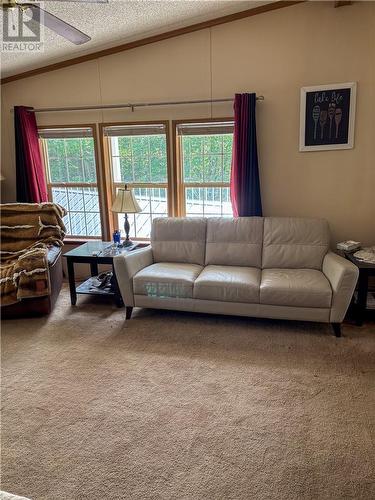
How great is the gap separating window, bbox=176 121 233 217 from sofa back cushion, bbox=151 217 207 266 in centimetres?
47

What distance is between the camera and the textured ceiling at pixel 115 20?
2.87 m

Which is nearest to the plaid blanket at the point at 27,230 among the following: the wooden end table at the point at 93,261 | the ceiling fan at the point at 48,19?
the wooden end table at the point at 93,261

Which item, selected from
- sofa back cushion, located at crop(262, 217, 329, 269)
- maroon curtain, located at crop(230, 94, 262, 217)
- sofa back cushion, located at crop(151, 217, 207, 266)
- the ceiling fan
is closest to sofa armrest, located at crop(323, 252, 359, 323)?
sofa back cushion, located at crop(262, 217, 329, 269)

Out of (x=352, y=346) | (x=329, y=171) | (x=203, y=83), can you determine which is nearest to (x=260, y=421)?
(x=352, y=346)

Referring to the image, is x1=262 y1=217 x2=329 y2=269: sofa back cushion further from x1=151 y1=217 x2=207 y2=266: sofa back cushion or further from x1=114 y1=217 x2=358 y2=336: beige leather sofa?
x1=151 y1=217 x2=207 y2=266: sofa back cushion

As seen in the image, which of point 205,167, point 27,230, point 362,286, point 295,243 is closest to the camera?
point 362,286

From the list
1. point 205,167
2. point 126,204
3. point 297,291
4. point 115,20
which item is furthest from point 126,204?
point 297,291

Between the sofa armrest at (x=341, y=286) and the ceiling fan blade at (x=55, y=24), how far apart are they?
2567 mm

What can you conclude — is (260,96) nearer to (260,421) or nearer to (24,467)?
(260,421)

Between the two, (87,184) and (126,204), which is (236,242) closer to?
(126,204)

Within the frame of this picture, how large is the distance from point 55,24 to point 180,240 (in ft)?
6.84

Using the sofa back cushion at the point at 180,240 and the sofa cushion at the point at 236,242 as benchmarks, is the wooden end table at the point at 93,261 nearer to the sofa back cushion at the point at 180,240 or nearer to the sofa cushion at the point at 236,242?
the sofa back cushion at the point at 180,240

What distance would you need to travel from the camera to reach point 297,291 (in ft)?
9.29

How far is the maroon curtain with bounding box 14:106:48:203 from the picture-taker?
4.09m
